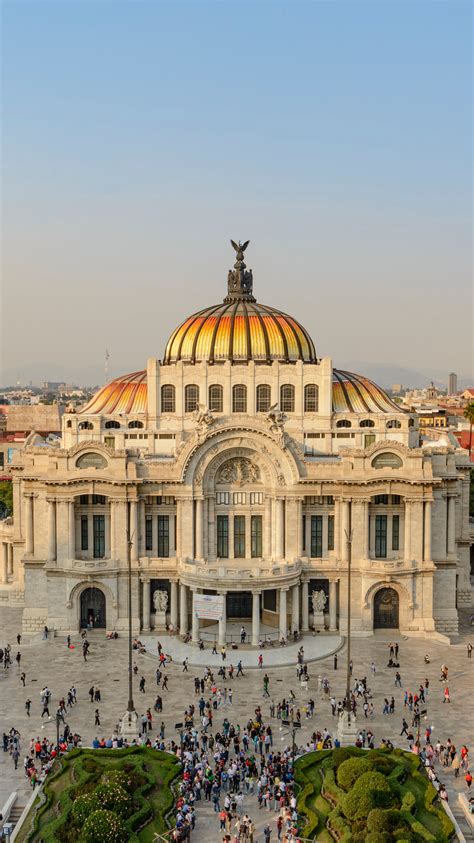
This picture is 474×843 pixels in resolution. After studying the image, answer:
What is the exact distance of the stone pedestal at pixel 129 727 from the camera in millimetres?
45156

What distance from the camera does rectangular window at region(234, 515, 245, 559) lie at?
221 feet

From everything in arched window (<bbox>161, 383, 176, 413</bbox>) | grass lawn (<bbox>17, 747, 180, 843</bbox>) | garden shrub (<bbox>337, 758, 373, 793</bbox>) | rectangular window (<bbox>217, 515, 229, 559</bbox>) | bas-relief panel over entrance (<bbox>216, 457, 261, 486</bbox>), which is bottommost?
grass lawn (<bbox>17, 747, 180, 843</bbox>)

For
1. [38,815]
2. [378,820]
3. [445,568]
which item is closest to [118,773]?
[38,815]

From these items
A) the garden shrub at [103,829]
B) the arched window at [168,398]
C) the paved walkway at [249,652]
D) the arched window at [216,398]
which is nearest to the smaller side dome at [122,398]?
the arched window at [168,398]

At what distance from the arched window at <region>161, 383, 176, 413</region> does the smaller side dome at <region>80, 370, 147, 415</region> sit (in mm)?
3939

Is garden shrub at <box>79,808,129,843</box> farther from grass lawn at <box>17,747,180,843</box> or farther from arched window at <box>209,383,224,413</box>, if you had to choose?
arched window at <box>209,383,224,413</box>

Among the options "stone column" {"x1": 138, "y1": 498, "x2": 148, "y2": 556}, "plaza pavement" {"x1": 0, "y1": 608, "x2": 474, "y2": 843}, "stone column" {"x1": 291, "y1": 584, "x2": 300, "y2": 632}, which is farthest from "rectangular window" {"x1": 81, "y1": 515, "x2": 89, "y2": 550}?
"stone column" {"x1": 291, "y1": 584, "x2": 300, "y2": 632}

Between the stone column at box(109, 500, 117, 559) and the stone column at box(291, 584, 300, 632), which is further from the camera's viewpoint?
the stone column at box(109, 500, 117, 559)

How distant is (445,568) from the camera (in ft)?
219

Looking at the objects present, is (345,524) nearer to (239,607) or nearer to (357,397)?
(239,607)

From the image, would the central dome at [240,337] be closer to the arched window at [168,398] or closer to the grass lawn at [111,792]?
the arched window at [168,398]

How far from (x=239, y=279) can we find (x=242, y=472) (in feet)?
81.8

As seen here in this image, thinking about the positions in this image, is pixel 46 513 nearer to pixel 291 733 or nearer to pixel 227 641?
pixel 227 641

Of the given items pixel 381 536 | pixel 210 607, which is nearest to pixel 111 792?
pixel 210 607
